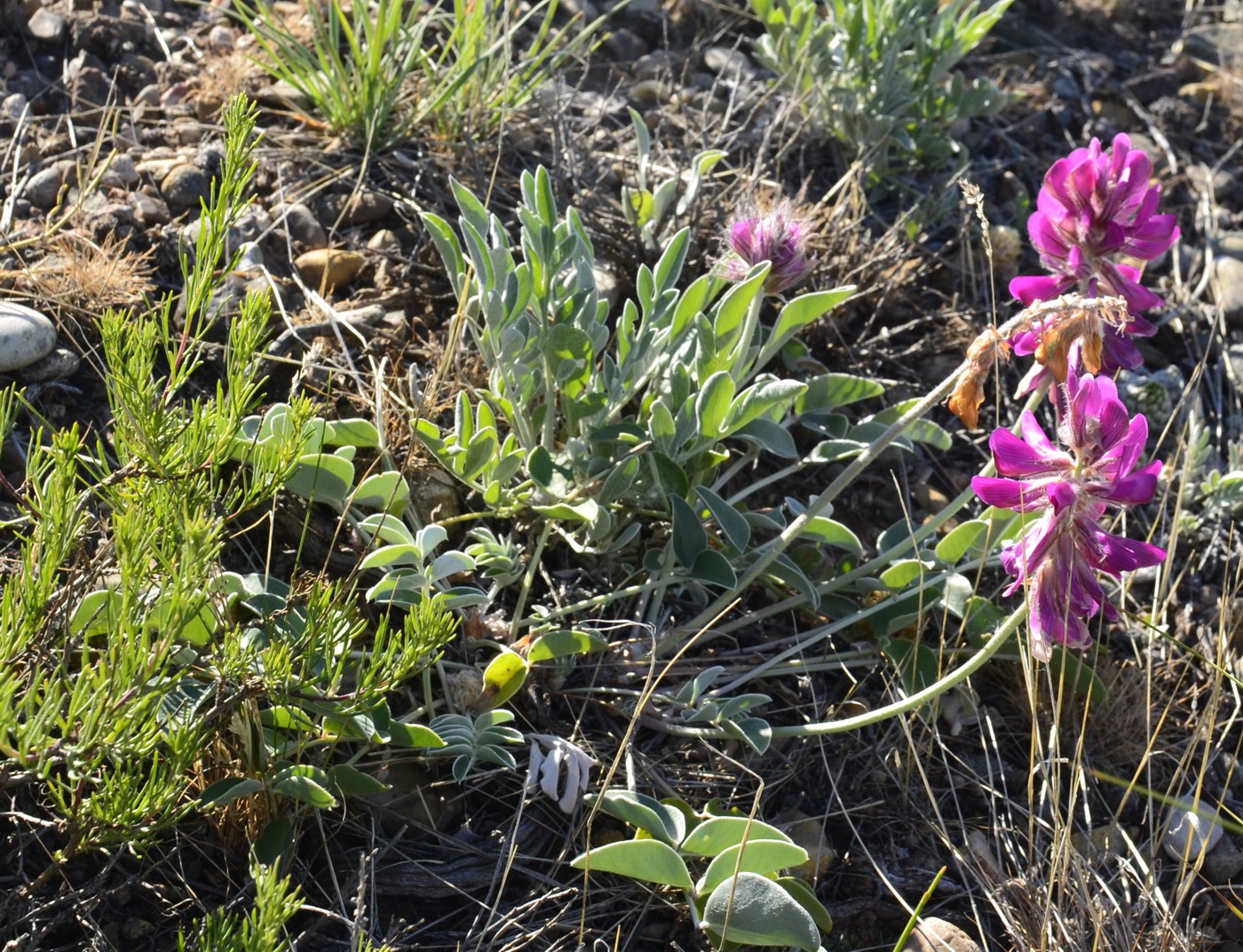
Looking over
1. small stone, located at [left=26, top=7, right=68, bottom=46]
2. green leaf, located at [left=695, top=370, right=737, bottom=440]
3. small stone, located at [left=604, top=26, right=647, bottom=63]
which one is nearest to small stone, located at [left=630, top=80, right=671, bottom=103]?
small stone, located at [left=604, top=26, right=647, bottom=63]

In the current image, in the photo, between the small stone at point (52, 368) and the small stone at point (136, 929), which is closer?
the small stone at point (136, 929)

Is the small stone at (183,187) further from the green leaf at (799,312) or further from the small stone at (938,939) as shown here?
the small stone at (938,939)

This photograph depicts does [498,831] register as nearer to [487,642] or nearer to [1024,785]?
[487,642]

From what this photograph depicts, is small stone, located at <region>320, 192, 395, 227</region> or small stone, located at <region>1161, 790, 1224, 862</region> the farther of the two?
small stone, located at <region>320, 192, 395, 227</region>

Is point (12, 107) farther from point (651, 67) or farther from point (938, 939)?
point (938, 939)

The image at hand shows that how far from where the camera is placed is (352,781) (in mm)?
1882

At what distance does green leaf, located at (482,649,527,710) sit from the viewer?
2.08 meters

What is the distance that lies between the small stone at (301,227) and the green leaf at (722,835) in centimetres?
178

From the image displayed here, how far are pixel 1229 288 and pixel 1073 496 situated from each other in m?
2.16

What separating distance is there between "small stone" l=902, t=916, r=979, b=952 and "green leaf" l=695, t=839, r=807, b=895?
352 millimetres

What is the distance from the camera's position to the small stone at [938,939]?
2012 millimetres

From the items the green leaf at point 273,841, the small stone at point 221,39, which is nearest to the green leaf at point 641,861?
the green leaf at point 273,841

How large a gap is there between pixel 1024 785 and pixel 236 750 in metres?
1.56

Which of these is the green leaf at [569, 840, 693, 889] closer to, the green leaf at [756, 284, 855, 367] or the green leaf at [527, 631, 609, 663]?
the green leaf at [527, 631, 609, 663]
